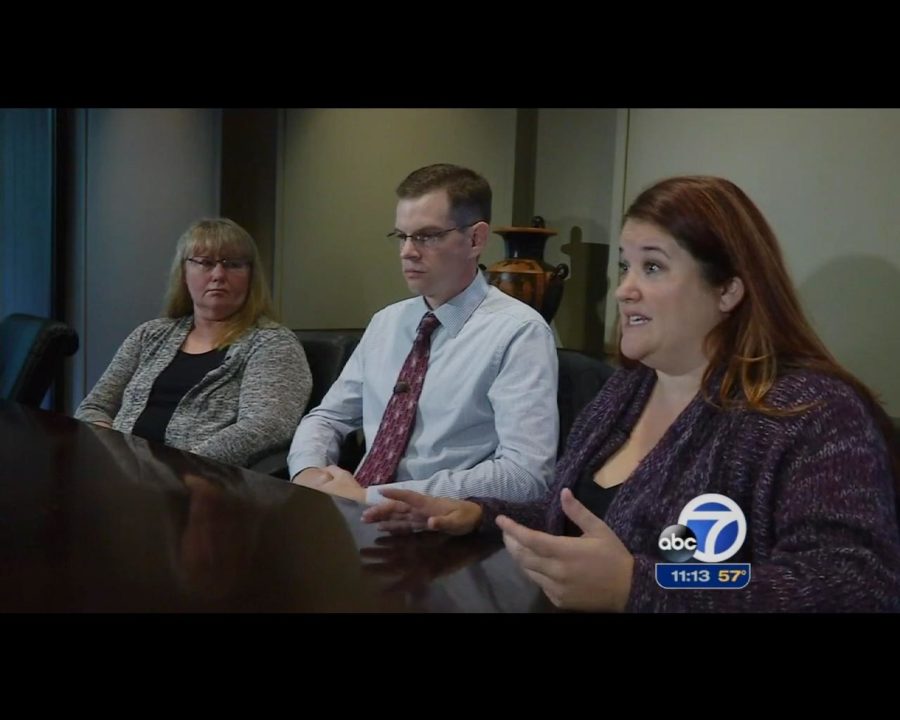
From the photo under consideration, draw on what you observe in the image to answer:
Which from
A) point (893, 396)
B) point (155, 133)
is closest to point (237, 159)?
point (155, 133)

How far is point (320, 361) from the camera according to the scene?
1.51 meters

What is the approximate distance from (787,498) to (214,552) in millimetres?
577

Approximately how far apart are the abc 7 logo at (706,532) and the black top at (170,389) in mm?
981

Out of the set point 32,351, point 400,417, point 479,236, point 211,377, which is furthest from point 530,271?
point 32,351

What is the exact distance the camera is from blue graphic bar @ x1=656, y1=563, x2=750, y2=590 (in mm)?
814

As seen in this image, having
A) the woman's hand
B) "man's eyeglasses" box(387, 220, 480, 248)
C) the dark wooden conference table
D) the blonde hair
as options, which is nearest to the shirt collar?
"man's eyeglasses" box(387, 220, 480, 248)

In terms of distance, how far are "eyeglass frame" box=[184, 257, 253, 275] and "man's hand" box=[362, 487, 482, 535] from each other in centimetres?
58

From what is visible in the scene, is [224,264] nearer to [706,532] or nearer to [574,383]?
[574,383]

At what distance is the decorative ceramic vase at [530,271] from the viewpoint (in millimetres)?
1186

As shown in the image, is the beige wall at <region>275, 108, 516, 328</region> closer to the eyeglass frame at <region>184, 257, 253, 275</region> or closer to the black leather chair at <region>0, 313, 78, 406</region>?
the eyeglass frame at <region>184, 257, 253, 275</region>

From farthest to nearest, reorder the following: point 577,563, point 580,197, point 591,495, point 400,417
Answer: point 400,417
point 580,197
point 591,495
point 577,563

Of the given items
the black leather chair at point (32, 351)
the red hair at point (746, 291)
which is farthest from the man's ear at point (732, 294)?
the black leather chair at point (32, 351)

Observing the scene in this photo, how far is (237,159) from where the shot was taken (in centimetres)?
129
